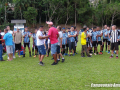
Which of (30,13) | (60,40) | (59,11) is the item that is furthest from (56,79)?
(59,11)

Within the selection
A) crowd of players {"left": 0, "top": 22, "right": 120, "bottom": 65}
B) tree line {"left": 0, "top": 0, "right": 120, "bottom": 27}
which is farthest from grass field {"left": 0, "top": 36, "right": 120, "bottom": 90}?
tree line {"left": 0, "top": 0, "right": 120, "bottom": 27}

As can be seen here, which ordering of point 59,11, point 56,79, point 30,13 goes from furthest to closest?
point 59,11 < point 30,13 < point 56,79

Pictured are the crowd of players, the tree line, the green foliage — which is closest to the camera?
the crowd of players

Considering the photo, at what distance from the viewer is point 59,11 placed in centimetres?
4791

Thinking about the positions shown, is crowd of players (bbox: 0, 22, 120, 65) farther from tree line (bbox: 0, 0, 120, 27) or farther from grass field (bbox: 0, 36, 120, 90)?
tree line (bbox: 0, 0, 120, 27)

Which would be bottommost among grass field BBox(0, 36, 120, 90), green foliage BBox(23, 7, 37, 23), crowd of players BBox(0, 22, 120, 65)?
grass field BBox(0, 36, 120, 90)

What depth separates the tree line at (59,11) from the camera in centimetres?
4625

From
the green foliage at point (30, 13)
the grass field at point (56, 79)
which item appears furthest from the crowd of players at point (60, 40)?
the green foliage at point (30, 13)

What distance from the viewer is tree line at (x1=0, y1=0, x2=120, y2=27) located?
46250 millimetres

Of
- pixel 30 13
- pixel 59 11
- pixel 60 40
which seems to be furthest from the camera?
pixel 59 11

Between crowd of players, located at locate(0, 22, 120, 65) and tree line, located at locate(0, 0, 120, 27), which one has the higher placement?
tree line, located at locate(0, 0, 120, 27)

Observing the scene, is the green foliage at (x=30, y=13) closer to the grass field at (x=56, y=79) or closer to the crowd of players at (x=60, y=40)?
the crowd of players at (x=60, y=40)

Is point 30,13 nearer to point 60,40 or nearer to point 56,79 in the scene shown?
point 60,40

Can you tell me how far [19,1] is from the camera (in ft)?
150
